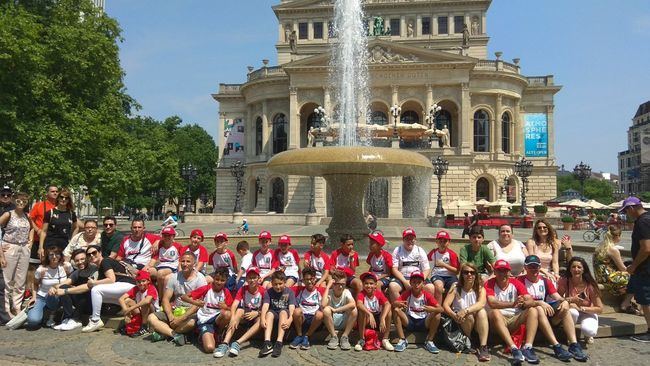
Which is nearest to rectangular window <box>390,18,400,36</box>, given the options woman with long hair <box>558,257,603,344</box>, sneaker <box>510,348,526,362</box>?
woman with long hair <box>558,257,603,344</box>

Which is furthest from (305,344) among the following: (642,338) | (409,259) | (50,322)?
(642,338)

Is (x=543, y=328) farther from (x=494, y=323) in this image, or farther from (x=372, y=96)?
(x=372, y=96)

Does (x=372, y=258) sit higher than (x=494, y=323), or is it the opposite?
(x=372, y=258)

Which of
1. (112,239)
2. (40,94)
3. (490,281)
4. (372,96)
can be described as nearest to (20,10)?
(40,94)

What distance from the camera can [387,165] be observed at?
1137 centimetres

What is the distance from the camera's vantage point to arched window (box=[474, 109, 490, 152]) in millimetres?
44656

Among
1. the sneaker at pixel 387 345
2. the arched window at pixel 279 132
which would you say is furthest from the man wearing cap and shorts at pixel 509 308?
the arched window at pixel 279 132

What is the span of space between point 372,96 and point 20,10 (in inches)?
1164

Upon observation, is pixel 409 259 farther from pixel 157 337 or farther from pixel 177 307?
pixel 157 337

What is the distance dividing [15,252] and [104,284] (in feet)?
5.62

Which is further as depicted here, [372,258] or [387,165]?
[387,165]

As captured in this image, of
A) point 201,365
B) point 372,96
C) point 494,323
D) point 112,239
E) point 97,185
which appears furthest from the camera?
point 372,96

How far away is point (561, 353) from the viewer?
5.73 meters

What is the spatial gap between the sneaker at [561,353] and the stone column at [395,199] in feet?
108
